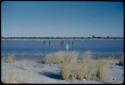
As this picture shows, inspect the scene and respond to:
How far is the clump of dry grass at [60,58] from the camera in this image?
13.7 feet

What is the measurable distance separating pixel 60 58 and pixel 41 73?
1.08 feet

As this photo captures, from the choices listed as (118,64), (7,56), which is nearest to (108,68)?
(118,64)

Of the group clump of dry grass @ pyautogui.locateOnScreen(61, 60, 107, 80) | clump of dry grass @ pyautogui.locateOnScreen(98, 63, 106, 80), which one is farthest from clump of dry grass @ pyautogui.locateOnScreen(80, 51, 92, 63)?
clump of dry grass @ pyautogui.locateOnScreen(98, 63, 106, 80)

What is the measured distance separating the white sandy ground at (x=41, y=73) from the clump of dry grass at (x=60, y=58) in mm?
63

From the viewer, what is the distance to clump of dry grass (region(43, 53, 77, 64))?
13.7 feet

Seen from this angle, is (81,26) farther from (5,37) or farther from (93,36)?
(5,37)

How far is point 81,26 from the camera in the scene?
4.06 meters

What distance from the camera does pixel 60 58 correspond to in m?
4.27

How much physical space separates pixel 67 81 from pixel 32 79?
41 centimetres

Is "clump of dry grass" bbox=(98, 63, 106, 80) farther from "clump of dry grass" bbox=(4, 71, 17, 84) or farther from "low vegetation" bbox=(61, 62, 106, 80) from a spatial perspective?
"clump of dry grass" bbox=(4, 71, 17, 84)

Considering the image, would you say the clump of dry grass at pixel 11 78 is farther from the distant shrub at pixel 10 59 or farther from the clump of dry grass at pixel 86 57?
the clump of dry grass at pixel 86 57

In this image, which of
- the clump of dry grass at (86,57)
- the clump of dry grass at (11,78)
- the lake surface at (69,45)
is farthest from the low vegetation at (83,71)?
the clump of dry grass at (11,78)

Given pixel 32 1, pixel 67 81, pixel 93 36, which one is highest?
pixel 32 1

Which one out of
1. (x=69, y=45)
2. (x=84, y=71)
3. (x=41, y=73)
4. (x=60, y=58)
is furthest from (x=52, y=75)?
(x=69, y=45)
